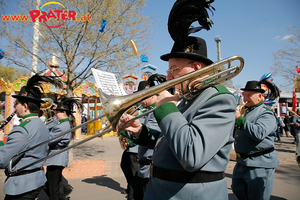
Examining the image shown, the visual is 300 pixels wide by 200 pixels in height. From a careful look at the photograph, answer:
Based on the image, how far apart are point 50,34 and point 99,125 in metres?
10.8

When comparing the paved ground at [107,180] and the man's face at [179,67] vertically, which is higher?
the man's face at [179,67]

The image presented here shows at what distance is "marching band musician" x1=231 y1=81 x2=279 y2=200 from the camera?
289 cm

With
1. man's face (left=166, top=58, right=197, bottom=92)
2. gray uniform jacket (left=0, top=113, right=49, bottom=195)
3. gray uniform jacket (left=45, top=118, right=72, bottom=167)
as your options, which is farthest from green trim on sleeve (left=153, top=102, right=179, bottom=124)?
gray uniform jacket (left=45, top=118, right=72, bottom=167)

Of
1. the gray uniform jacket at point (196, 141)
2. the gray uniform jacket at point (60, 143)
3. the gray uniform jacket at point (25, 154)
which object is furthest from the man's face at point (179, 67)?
the gray uniform jacket at point (60, 143)

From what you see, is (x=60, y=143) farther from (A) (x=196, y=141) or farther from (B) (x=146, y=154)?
(A) (x=196, y=141)

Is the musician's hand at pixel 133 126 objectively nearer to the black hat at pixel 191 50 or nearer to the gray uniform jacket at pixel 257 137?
the black hat at pixel 191 50

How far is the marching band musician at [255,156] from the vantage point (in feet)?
9.49

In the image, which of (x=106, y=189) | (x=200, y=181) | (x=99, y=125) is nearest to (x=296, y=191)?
(x=106, y=189)

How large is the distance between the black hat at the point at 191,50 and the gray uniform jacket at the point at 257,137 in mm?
1528

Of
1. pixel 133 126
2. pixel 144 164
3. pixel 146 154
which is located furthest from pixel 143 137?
pixel 144 164

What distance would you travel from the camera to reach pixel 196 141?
1247mm

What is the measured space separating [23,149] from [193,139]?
246 centimetres

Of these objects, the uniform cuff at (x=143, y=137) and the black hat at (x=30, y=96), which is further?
the black hat at (x=30, y=96)

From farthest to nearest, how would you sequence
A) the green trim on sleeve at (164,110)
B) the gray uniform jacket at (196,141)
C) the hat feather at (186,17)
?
1. the hat feather at (186,17)
2. the green trim on sleeve at (164,110)
3. the gray uniform jacket at (196,141)
